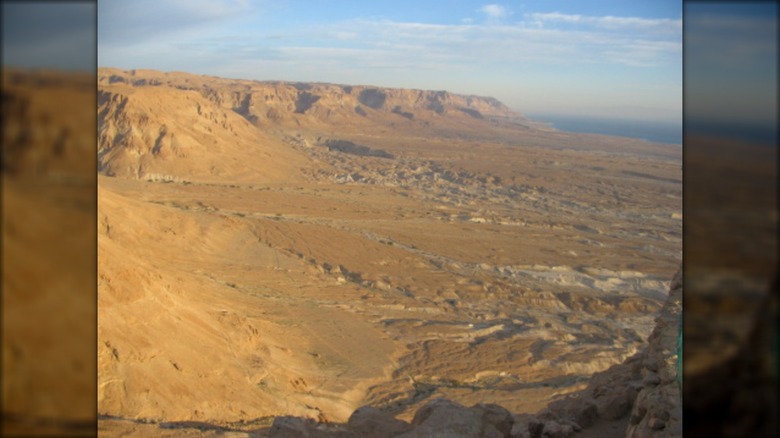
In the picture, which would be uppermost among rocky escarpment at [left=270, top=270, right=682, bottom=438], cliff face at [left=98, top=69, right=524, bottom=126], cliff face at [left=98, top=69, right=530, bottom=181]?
cliff face at [left=98, top=69, right=524, bottom=126]

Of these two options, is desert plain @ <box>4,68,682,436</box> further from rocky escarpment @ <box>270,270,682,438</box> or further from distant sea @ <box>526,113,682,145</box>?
distant sea @ <box>526,113,682,145</box>

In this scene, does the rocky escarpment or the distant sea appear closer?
the rocky escarpment

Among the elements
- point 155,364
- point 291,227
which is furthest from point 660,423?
point 291,227

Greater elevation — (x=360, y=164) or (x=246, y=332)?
(x=360, y=164)

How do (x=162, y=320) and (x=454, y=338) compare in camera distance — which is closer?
(x=162, y=320)

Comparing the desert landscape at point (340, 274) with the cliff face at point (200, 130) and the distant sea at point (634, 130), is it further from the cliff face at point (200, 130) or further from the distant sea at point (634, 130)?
the distant sea at point (634, 130)

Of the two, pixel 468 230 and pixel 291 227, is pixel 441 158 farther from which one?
pixel 291 227

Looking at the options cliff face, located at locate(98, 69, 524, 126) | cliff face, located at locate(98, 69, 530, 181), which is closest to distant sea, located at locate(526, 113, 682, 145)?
cliff face, located at locate(98, 69, 524, 126)
